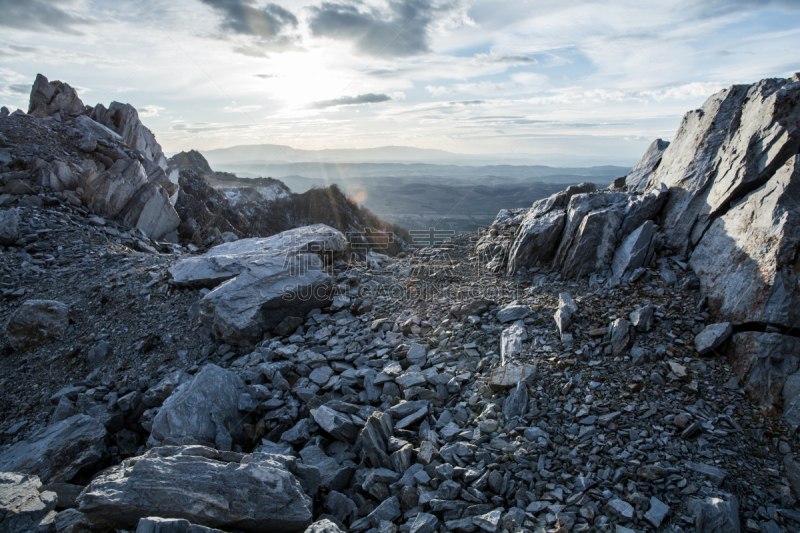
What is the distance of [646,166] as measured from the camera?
436 inches

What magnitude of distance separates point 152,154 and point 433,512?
29962 mm

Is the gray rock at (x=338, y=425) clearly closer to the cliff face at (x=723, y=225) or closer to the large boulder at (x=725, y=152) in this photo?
the cliff face at (x=723, y=225)

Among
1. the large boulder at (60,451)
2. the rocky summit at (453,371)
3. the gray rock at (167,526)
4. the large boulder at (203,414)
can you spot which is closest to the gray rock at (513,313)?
the rocky summit at (453,371)

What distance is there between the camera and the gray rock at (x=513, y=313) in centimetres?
776

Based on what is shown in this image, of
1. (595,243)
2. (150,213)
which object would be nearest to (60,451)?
(595,243)

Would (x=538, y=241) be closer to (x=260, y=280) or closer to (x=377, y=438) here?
(x=377, y=438)

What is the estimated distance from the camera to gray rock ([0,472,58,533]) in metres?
3.99

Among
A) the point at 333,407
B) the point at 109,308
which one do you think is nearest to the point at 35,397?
the point at 109,308

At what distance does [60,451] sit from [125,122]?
2527cm

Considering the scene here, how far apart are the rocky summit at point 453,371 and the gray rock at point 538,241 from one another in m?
0.05

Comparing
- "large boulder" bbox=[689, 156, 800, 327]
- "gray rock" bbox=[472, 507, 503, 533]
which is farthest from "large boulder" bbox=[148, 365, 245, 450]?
"large boulder" bbox=[689, 156, 800, 327]

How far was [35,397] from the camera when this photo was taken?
317 inches

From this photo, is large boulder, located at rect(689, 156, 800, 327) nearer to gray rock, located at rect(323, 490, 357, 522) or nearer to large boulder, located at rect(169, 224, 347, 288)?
gray rock, located at rect(323, 490, 357, 522)

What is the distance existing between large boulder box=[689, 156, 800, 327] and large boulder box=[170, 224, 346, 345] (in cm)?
834
